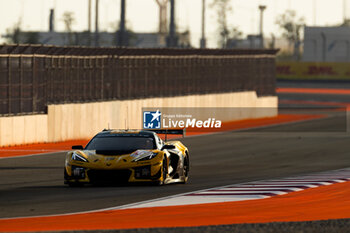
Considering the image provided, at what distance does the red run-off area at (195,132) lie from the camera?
31734mm

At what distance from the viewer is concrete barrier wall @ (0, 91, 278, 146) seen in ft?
112

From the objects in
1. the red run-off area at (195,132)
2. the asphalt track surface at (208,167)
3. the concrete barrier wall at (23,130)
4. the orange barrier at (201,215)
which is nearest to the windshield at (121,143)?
the asphalt track surface at (208,167)

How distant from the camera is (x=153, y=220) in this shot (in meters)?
14.1

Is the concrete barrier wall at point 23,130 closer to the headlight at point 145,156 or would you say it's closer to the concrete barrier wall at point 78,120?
the concrete barrier wall at point 78,120

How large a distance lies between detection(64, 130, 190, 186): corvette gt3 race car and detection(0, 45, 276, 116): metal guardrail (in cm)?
1484

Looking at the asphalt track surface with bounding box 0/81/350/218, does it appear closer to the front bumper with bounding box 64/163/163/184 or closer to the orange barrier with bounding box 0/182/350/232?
the front bumper with bounding box 64/163/163/184

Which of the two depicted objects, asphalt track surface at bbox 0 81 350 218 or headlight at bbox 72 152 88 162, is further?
headlight at bbox 72 152 88 162

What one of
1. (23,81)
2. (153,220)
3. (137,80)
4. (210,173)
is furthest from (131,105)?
(153,220)

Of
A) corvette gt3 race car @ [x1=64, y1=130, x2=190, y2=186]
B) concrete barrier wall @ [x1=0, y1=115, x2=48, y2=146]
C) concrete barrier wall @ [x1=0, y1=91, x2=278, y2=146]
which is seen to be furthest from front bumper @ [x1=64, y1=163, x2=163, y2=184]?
concrete barrier wall @ [x1=0, y1=115, x2=48, y2=146]

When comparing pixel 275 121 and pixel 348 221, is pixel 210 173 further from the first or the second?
pixel 275 121

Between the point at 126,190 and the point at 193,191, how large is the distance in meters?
1.26

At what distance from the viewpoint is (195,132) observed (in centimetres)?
4328

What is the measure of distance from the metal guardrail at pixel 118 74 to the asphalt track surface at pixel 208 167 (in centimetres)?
480

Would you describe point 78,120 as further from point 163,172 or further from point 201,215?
point 201,215
